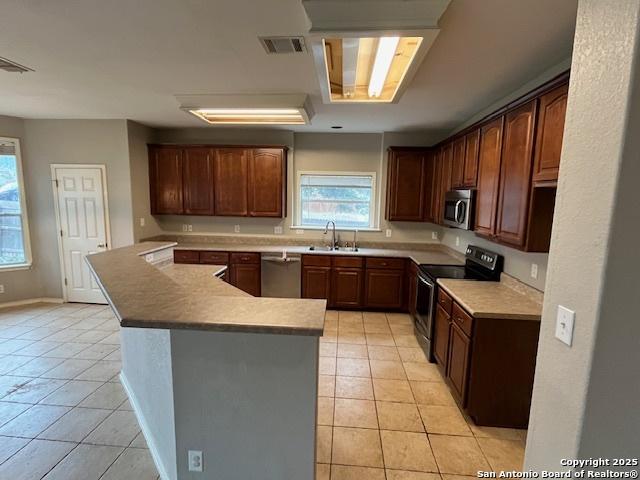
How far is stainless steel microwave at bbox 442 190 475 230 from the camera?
3139 millimetres

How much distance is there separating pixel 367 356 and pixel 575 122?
2791 millimetres

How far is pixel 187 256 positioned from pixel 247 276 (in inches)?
37.3

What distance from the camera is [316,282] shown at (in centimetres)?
460

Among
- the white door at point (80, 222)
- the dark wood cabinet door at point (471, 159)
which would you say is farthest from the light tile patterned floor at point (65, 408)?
the dark wood cabinet door at point (471, 159)

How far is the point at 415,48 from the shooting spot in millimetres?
1898

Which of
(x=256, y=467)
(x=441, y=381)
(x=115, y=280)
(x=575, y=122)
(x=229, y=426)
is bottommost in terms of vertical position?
(x=441, y=381)

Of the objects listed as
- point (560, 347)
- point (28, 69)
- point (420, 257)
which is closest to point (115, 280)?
point (28, 69)

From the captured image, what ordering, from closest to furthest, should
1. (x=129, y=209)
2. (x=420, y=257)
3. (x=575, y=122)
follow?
(x=575, y=122) → (x=420, y=257) → (x=129, y=209)

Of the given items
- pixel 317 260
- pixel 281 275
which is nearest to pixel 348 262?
pixel 317 260

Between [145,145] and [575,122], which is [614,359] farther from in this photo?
[145,145]

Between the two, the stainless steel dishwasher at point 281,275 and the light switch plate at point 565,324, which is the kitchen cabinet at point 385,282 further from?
the light switch plate at point 565,324

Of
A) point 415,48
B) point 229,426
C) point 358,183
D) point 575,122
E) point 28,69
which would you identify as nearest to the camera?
point 575,122

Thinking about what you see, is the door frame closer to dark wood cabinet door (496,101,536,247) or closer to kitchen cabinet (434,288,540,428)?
kitchen cabinet (434,288,540,428)

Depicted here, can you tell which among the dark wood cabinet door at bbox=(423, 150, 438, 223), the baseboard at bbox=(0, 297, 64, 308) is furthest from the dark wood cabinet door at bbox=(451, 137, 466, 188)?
the baseboard at bbox=(0, 297, 64, 308)
